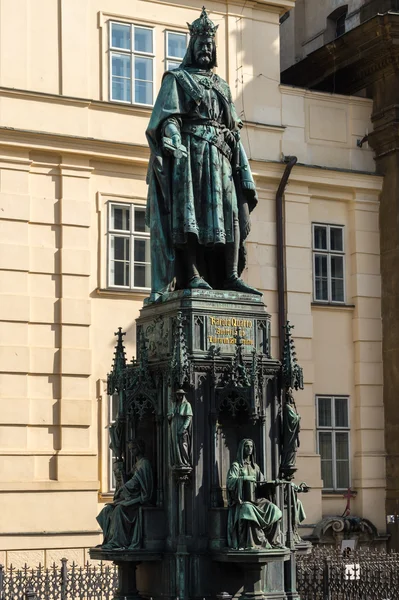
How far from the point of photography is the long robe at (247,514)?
36.7 feet

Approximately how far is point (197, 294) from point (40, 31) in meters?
11.7

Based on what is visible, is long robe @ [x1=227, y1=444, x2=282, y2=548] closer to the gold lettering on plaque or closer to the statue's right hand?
the gold lettering on plaque

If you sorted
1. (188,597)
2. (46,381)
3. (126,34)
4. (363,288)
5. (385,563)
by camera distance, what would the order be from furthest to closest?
(363,288), (126,34), (46,381), (385,563), (188,597)

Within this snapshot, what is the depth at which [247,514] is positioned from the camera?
36.5 feet

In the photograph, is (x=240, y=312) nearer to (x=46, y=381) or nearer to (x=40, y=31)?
(x=46, y=381)

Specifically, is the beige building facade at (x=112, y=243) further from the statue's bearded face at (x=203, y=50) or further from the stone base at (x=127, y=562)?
the statue's bearded face at (x=203, y=50)

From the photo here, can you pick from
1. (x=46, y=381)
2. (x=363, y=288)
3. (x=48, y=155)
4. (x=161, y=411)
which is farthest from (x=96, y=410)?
(x=161, y=411)

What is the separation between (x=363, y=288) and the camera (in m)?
24.7

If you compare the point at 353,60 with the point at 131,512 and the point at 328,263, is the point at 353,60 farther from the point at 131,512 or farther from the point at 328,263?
the point at 131,512

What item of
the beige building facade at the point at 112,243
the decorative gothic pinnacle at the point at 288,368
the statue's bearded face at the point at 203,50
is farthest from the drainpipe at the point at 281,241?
the decorative gothic pinnacle at the point at 288,368

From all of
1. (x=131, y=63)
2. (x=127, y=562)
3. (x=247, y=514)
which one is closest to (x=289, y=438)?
(x=247, y=514)

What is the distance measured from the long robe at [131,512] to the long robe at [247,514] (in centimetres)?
77

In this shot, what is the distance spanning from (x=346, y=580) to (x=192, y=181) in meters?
6.20

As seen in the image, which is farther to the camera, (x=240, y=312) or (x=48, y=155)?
(x=48, y=155)
